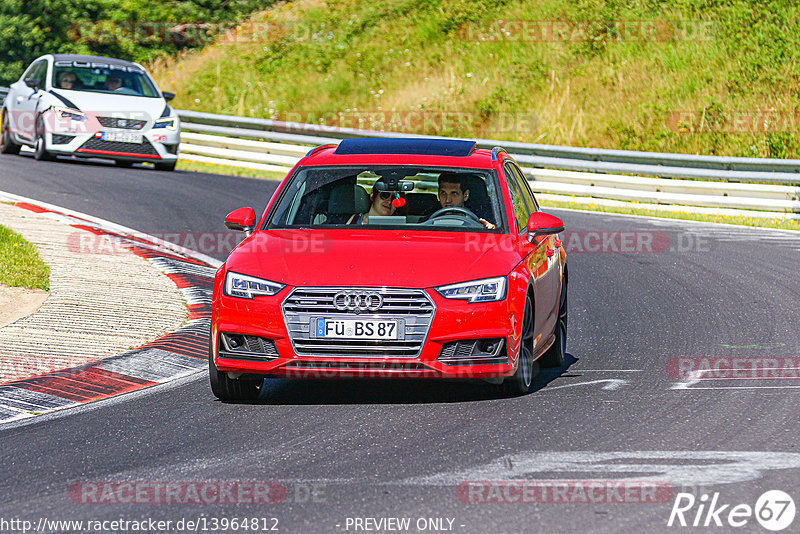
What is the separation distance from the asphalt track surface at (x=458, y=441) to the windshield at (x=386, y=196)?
1127 millimetres

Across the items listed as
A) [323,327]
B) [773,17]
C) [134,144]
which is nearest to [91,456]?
[323,327]

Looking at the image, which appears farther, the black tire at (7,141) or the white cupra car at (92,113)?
the black tire at (7,141)

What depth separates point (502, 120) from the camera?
30547mm

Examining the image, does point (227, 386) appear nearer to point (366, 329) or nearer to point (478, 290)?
point (366, 329)

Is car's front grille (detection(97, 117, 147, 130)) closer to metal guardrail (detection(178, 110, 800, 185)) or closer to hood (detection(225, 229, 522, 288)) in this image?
metal guardrail (detection(178, 110, 800, 185))

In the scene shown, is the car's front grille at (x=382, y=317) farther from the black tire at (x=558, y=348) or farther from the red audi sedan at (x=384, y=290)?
the black tire at (x=558, y=348)

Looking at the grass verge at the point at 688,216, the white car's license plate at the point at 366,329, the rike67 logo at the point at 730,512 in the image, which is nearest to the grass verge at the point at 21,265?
the white car's license plate at the point at 366,329

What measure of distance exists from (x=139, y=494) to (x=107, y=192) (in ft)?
44.9

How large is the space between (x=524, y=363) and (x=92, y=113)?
14759 mm

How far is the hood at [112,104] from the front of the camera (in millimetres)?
21109

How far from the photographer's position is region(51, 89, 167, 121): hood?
21109 millimetres

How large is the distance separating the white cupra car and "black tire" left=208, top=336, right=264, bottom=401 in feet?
46.2

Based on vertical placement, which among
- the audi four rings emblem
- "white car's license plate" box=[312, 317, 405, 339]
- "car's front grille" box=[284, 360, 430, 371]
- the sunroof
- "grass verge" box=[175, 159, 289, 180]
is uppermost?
the sunroof

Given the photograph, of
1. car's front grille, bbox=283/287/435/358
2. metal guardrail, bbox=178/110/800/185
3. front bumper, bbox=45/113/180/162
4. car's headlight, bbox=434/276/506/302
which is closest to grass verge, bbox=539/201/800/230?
metal guardrail, bbox=178/110/800/185
